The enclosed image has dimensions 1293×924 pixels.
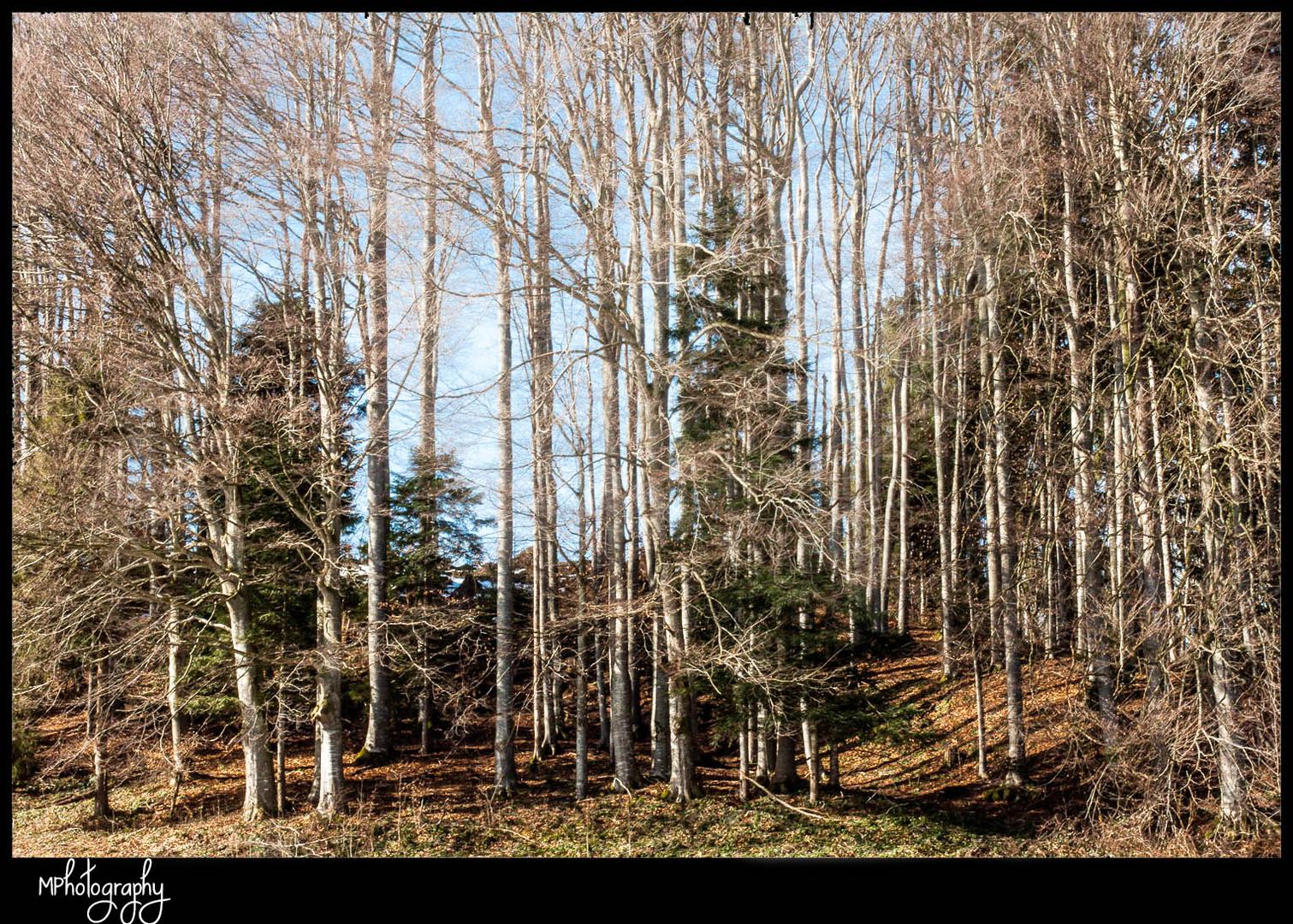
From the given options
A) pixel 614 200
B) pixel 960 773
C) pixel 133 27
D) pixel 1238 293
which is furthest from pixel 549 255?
pixel 960 773

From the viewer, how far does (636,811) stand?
33.9ft

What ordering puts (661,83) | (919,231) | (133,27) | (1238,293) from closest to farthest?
(1238,293)
(133,27)
(661,83)
(919,231)

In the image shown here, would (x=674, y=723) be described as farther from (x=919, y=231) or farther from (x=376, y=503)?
(x=919, y=231)

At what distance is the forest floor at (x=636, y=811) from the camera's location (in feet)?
30.4

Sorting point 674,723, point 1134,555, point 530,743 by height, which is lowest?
point 530,743

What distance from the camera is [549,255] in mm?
9727

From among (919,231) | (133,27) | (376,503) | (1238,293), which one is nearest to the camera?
(1238,293)

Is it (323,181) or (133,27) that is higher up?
(133,27)

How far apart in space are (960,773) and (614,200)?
9397mm
